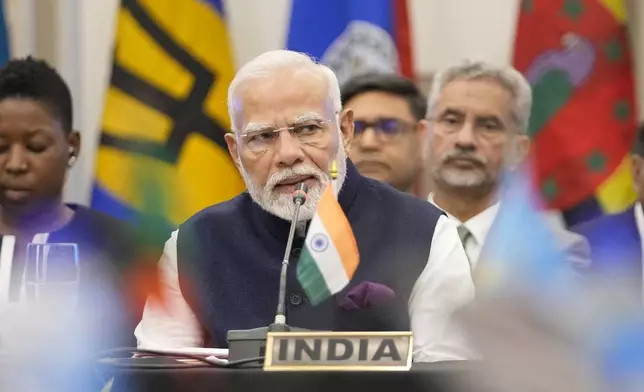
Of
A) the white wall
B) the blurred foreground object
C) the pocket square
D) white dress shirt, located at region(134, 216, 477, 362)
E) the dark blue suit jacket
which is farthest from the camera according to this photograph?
the white wall

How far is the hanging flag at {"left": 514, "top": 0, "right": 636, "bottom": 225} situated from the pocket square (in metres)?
2.13

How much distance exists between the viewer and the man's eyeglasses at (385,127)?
383 cm

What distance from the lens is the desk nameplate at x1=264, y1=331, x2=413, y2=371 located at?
1.65 m

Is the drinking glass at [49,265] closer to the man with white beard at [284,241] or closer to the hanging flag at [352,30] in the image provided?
the man with white beard at [284,241]

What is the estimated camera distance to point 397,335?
173cm

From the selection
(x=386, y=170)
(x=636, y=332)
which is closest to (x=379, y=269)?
(x=386, y=170)

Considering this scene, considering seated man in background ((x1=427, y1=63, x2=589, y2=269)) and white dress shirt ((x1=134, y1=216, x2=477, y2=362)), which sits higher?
seated man in background ((x1=427, y1=63, x2=589, y2=269))

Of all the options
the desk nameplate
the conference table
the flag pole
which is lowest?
the conference table

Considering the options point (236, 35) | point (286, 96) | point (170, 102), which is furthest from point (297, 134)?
point (236, 35)

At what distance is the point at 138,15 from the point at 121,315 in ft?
9.95

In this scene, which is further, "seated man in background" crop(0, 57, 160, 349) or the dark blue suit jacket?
"seated man in background" crop(0, 57, 160, 349)

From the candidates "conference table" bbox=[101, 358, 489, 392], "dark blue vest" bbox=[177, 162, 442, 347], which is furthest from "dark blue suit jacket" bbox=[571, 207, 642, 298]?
"conference table" bbox=[101, 358, 489, 392]

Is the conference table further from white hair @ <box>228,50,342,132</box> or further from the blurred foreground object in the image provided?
white hair @ <box>228,50,342,132</box>

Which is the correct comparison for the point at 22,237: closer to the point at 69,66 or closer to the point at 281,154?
the point at 281,154
